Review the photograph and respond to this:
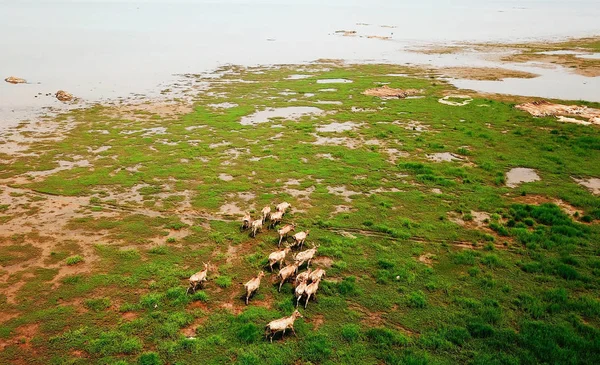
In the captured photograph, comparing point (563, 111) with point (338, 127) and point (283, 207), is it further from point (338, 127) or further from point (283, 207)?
point (283, 207)

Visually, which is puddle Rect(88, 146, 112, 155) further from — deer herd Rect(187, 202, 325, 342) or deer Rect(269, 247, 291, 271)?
deer Rect(269, 247, 291, 271)

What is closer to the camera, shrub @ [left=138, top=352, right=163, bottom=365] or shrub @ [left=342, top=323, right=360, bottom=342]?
shrub @ [left=138, top=352, right=163, bottom=365]

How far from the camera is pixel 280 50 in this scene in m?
89.8

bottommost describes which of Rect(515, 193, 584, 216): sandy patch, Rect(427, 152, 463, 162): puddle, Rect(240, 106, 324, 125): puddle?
Rect(515, 193, 584, 216): sandy patch

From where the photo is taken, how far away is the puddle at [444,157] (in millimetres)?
27797

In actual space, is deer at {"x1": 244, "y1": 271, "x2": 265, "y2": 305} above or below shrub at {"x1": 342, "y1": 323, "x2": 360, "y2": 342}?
above

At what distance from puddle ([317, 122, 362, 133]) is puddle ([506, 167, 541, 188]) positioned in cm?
1436

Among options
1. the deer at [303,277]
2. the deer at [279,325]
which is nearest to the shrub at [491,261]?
the deer at [303,277]

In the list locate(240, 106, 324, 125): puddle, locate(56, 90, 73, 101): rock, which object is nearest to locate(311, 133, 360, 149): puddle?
locate(240, 106, 324, 125): puddle

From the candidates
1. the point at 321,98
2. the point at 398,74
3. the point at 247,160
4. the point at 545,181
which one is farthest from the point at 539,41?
the point at 247,160

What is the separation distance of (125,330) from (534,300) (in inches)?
590

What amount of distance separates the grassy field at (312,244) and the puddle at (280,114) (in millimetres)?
3296

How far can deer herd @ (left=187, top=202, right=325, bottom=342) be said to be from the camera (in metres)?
12.4

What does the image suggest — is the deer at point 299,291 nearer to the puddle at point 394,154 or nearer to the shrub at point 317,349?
the shrub at point 317,349
